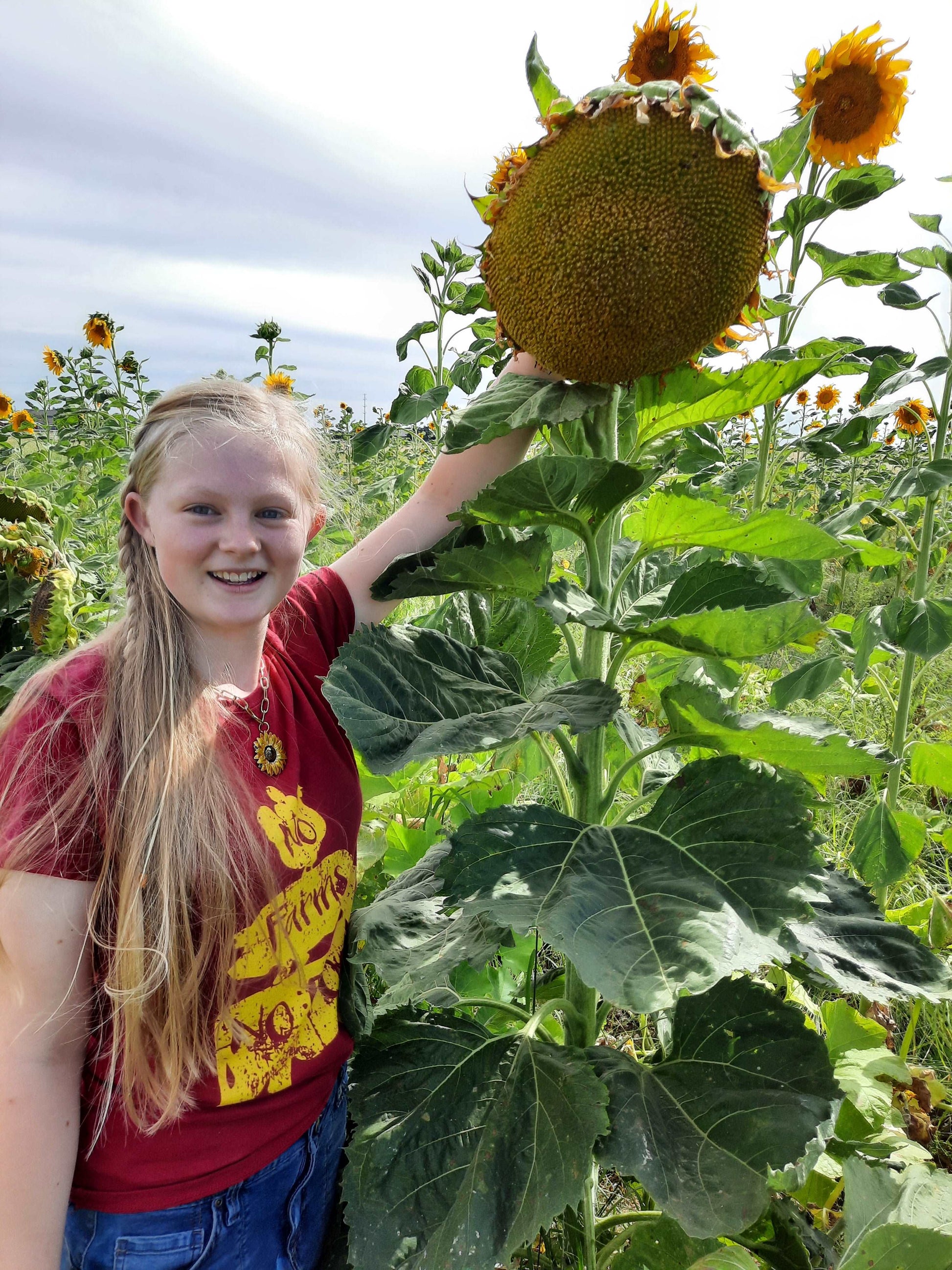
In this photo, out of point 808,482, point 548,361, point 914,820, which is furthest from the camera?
point 808,482

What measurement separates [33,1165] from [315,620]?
95cm

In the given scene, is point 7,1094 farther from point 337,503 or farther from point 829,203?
point 829,203

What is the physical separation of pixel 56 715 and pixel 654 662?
93 centimetres

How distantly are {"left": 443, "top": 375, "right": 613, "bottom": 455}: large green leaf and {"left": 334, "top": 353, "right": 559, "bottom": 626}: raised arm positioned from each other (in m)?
0.30

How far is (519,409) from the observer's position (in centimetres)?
89

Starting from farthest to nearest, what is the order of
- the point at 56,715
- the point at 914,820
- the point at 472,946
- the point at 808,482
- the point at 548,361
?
1. the point at 808,482
2. the point at 914,820
3. the point at 56,715
4. the point at 472,946
5. the point at 548,361

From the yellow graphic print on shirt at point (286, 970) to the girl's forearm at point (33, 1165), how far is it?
23 cm

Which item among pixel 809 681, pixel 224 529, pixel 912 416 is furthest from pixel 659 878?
pixel 912 416

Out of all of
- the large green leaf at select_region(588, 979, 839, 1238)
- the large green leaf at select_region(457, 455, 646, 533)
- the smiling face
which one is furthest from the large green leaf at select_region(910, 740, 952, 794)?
the smiling face

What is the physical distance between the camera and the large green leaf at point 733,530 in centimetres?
88

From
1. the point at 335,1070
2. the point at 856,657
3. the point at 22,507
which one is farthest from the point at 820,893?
the point at 22,507

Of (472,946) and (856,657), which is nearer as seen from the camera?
(472,946)

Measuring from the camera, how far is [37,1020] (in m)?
1.22

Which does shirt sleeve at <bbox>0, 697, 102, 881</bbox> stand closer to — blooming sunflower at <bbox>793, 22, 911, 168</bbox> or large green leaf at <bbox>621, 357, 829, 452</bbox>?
large green leaf at <bbox>621, 357, 829, 452</bbox>
